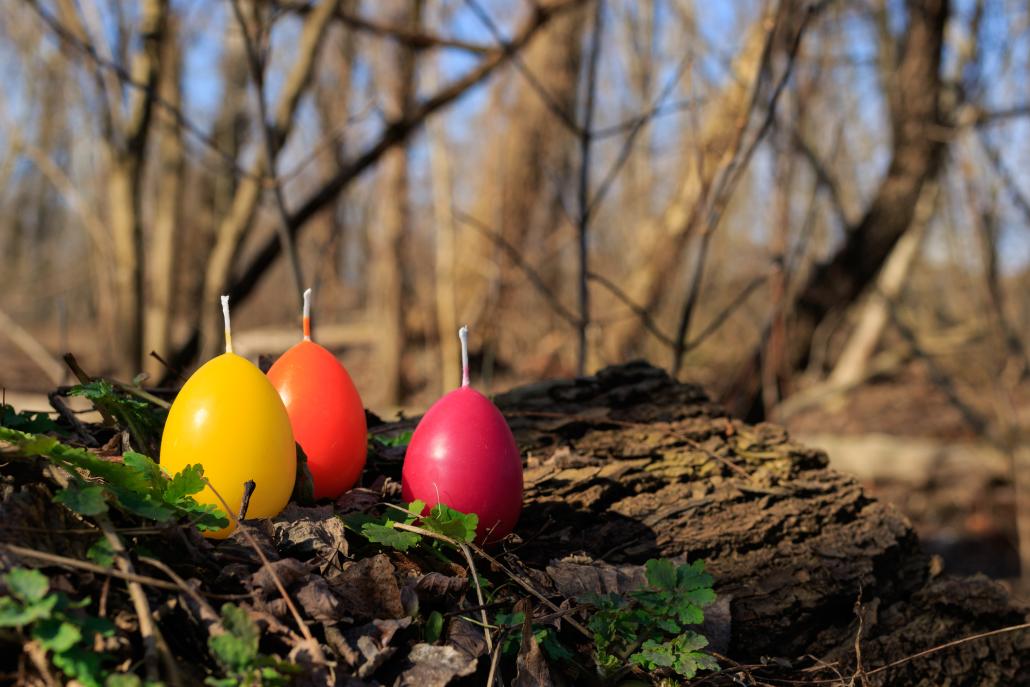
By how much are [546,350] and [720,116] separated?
11.2 feet

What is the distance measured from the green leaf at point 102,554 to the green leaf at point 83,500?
40 mm

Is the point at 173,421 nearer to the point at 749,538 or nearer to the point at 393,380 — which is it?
the point at 749,538

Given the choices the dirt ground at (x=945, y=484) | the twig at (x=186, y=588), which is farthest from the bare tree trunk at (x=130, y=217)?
the twig at (x=186, y=588)

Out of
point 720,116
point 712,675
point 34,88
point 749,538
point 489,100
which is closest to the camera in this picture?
point 712,675

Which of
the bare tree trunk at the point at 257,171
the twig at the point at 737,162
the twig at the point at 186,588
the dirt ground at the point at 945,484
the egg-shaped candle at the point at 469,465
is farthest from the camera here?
the dirt ground at the point at 945,484

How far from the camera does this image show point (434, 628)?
45.7 inches

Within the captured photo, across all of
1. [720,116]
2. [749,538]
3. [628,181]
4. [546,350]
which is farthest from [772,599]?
[628,181]

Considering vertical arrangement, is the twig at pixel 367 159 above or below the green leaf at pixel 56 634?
above

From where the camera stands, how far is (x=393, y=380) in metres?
7.80

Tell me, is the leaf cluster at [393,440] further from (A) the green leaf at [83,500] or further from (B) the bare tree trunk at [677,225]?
(B) the bare tree trunk at [677,225]

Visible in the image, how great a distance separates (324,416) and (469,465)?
0.29 meters

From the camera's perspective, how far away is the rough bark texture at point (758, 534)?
5.03 ft

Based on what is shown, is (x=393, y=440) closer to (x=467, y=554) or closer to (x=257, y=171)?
(x=467, y=554)

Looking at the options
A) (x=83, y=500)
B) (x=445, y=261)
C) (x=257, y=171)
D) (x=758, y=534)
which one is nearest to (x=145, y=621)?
(x=83, y=500)
